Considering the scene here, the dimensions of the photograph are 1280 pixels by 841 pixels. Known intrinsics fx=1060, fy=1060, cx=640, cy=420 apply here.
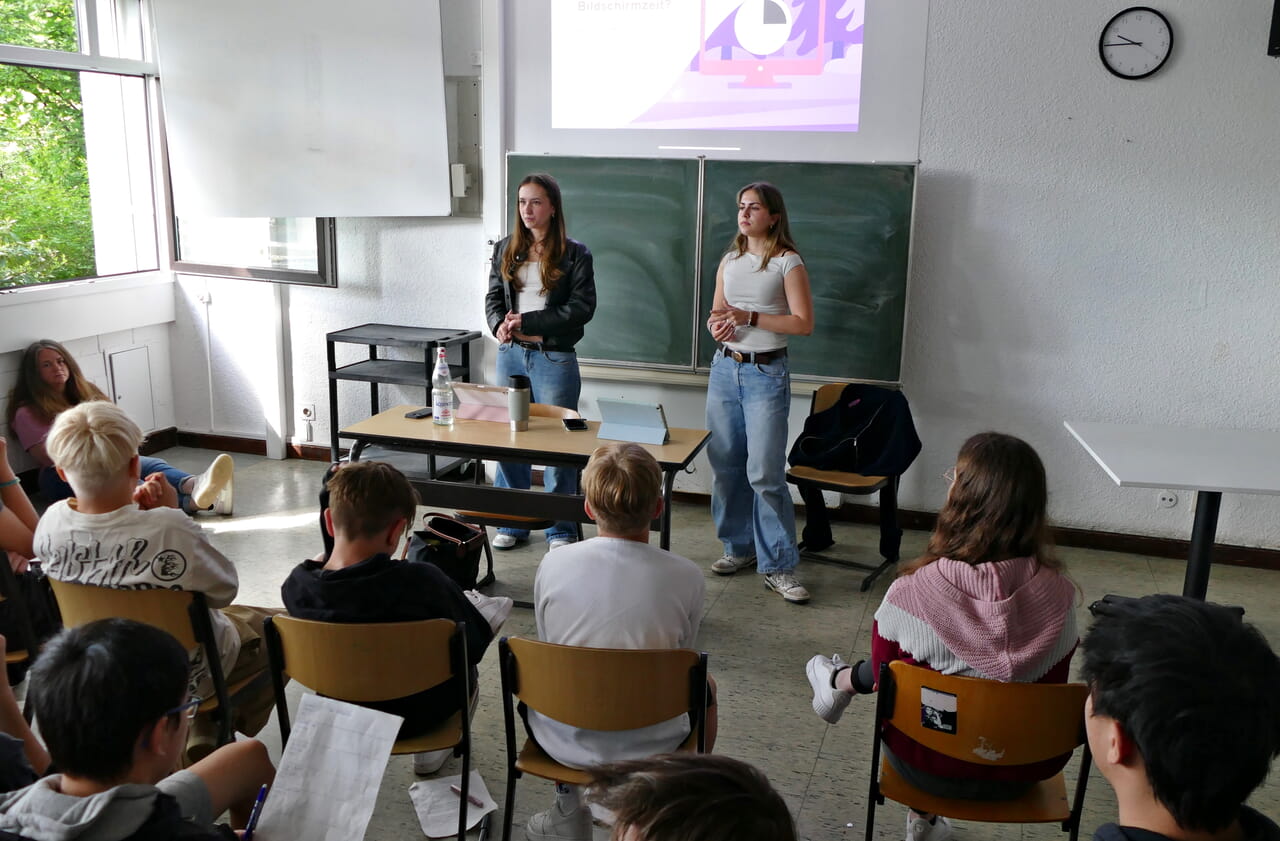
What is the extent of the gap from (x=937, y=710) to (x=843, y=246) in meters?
3.08

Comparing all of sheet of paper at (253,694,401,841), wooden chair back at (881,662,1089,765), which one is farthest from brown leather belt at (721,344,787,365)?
sheet of paper at (253,694,401,841)

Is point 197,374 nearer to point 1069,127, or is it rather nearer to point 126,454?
point 126,454

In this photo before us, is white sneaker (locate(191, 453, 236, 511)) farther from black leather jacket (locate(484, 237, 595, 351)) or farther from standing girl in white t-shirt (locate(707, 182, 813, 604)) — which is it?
standing girl in white t-shirt (locate(707, 182, 813, 604))

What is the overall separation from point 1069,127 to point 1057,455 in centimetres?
142

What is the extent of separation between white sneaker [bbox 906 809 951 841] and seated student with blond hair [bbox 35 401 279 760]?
1.67 meters

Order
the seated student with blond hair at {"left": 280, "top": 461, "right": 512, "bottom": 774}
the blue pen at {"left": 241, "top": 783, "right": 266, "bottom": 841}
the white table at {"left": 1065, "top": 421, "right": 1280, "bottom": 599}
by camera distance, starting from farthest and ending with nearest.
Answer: the white table at {"left": 1065, "top": 421, "right": 1280, "bottom": 599}, the seated student with blond hair at {"left": 280, "top": 461, "right": 512, "bottom": 774}, the blue pen at {"left": 241, "top": 783, "right": 266, "bottom": 841}

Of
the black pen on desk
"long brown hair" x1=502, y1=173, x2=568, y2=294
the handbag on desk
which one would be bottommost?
the black pen on desk

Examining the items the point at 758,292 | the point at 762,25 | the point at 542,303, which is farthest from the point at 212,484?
the point at 762,25

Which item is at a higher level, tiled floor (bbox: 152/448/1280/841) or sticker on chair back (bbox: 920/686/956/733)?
sticker on chair back (bbox: 920/686/956/733)

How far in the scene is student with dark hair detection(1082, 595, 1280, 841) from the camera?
1.15m

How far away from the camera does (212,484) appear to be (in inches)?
187

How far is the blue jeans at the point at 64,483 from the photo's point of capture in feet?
14.1

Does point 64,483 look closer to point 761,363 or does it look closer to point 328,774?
point 761,363

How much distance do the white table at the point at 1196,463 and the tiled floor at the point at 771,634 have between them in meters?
0.45
